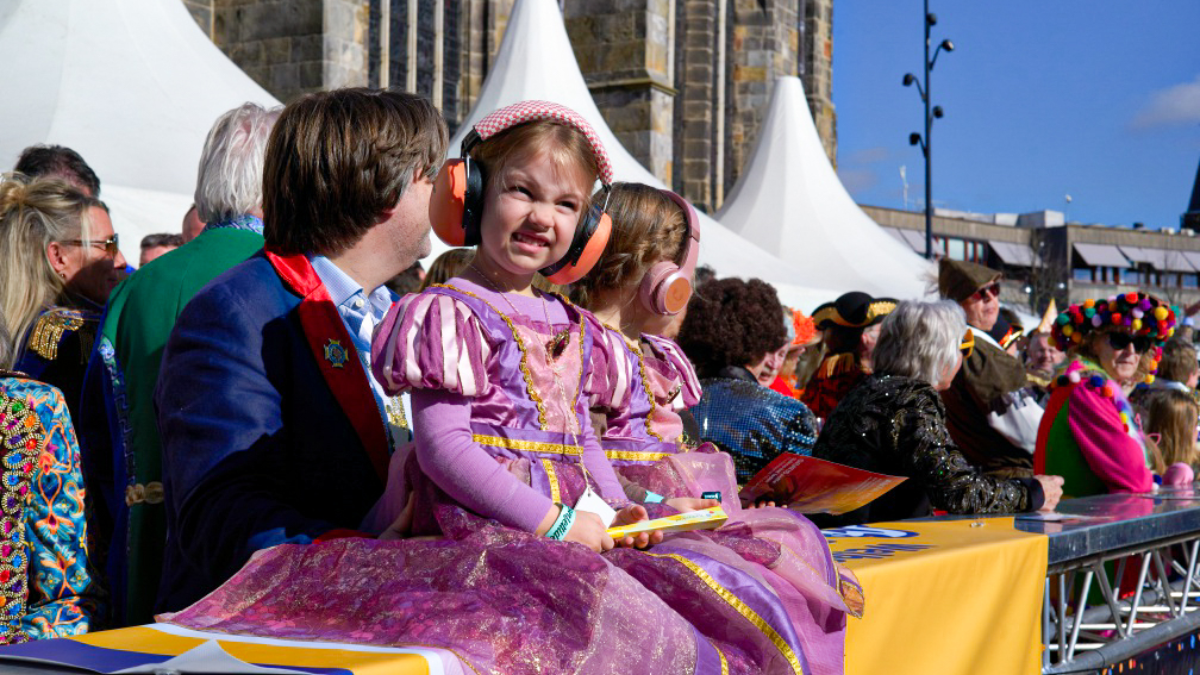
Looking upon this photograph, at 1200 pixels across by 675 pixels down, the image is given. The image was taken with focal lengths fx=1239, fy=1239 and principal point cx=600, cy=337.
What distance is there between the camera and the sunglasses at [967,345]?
5.22m

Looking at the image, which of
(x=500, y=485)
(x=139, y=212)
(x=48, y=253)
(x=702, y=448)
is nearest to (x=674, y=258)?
(x=702, y=448)

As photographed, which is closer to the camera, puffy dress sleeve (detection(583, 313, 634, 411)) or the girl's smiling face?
the girl's smiling face

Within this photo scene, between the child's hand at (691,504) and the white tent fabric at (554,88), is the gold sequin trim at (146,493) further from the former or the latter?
the white tent fabric at (554,88)

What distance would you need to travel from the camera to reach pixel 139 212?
6570 mm

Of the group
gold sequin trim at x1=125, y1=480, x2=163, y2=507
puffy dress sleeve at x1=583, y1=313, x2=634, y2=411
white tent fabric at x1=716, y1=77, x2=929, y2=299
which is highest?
white tent fabric at x1=716, y1=77, x2=929, y2=299

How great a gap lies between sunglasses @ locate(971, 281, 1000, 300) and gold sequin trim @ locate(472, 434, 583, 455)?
4.85 metres

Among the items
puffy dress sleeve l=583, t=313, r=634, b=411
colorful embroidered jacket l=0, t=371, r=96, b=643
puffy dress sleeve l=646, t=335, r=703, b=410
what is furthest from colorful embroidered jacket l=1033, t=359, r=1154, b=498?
colorful embroidered jacket l=0, t=371, r=96, b=643

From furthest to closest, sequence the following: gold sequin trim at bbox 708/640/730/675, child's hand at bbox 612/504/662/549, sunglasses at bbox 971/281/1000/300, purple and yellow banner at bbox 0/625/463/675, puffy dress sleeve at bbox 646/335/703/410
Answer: sunglasses at bbox 971/281/1000/300, puffy dress sleeve at bbox 646/335/703/410, child's hand at bbox 612/504/662/549, gold sequin trim at bbox 708/640/730/675, purple and yellow banner at bbox 0/625/463/675

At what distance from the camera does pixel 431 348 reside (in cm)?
189

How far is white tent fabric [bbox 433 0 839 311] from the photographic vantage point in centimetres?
1135

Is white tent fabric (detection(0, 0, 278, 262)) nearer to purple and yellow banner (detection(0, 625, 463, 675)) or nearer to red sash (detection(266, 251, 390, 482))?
red sash (detection(266, 251, 390, 482))

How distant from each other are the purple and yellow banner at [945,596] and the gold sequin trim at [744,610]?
0.72 meters

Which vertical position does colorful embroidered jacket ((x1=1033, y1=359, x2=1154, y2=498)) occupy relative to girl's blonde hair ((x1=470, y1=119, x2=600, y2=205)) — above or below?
below

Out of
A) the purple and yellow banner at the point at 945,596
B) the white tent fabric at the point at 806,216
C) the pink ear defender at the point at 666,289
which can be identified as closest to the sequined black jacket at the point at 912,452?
the purple and yellow banner at the point at 945,596
